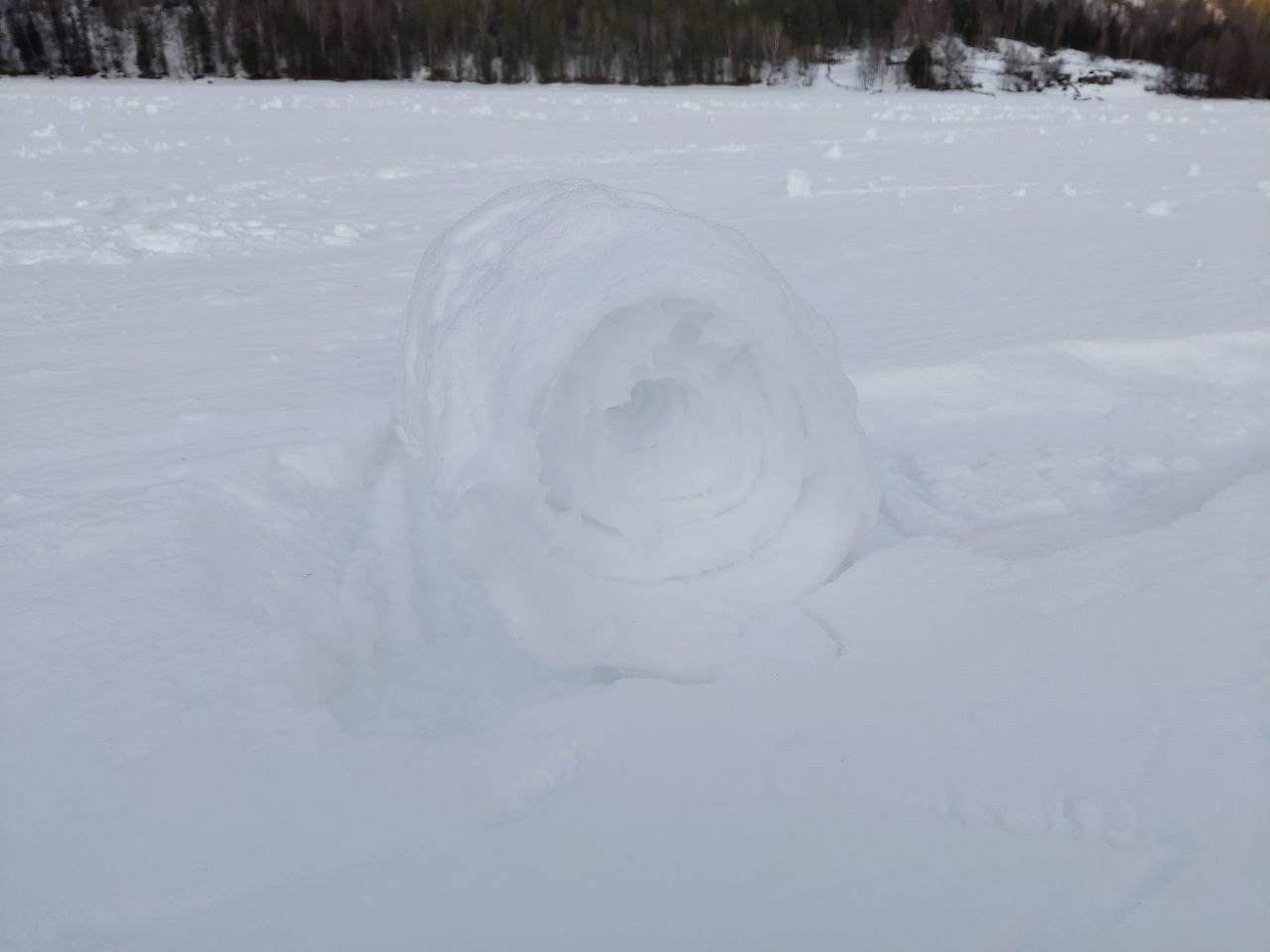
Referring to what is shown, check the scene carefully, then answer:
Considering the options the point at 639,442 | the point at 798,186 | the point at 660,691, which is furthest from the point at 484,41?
the point at 660,691

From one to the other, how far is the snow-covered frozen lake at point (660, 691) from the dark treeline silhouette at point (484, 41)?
1378 inches

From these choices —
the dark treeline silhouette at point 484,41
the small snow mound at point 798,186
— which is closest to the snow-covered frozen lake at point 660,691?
the small snow mound at point 798,186

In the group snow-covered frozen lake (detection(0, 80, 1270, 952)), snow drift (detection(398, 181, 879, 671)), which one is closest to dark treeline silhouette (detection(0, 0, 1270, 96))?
snow-covered frozen lake (detection(0, 80, 1270, 952))

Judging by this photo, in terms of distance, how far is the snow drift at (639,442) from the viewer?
1979mm

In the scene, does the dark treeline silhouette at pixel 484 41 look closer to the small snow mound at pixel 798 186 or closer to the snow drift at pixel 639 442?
the small snow mound at pixel 798 186

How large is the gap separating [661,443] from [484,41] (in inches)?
1464

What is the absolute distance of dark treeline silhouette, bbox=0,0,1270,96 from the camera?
112 feet

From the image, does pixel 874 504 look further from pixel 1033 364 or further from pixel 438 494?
pixel 1033 364

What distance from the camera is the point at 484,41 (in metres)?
34.5

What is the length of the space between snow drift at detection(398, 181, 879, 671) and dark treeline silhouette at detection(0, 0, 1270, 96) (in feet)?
119

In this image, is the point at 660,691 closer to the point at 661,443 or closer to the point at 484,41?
the point at 661,443

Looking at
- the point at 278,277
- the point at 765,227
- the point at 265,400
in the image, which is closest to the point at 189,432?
the point at 265,400

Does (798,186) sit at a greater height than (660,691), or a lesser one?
greater

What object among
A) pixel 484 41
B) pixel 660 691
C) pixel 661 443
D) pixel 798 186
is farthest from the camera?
pixel 484 41
